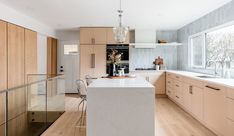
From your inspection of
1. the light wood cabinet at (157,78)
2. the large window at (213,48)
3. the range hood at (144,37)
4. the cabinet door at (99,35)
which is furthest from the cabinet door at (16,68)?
the large window at (213,48)

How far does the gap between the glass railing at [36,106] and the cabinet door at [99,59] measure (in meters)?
1.71

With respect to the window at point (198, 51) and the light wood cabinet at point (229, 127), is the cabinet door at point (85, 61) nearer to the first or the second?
the window at point (198, 51)

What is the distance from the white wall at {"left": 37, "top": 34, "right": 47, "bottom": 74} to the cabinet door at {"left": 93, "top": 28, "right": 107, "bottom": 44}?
5.74 ft

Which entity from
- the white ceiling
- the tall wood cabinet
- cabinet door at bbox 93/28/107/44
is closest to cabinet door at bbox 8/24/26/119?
the tall wood cabinet

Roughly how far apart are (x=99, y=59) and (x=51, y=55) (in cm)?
180

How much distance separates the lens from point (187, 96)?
4766 millimetres

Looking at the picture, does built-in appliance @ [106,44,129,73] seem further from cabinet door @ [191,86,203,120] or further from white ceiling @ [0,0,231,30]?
cabinet door @ [191,86,203,120]

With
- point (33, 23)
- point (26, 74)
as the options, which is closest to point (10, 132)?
point (26, 74)

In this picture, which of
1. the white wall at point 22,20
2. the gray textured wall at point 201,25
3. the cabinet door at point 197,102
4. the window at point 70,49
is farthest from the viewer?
the window at point 70,49

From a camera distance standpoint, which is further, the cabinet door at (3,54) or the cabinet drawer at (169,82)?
Answer: the cabinet drawer at (169,82)

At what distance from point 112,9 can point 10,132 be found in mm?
3505

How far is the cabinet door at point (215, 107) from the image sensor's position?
123 inches

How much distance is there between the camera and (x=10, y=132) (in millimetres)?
4543

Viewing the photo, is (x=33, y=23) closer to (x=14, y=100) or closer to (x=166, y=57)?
(x=14, y=100)
